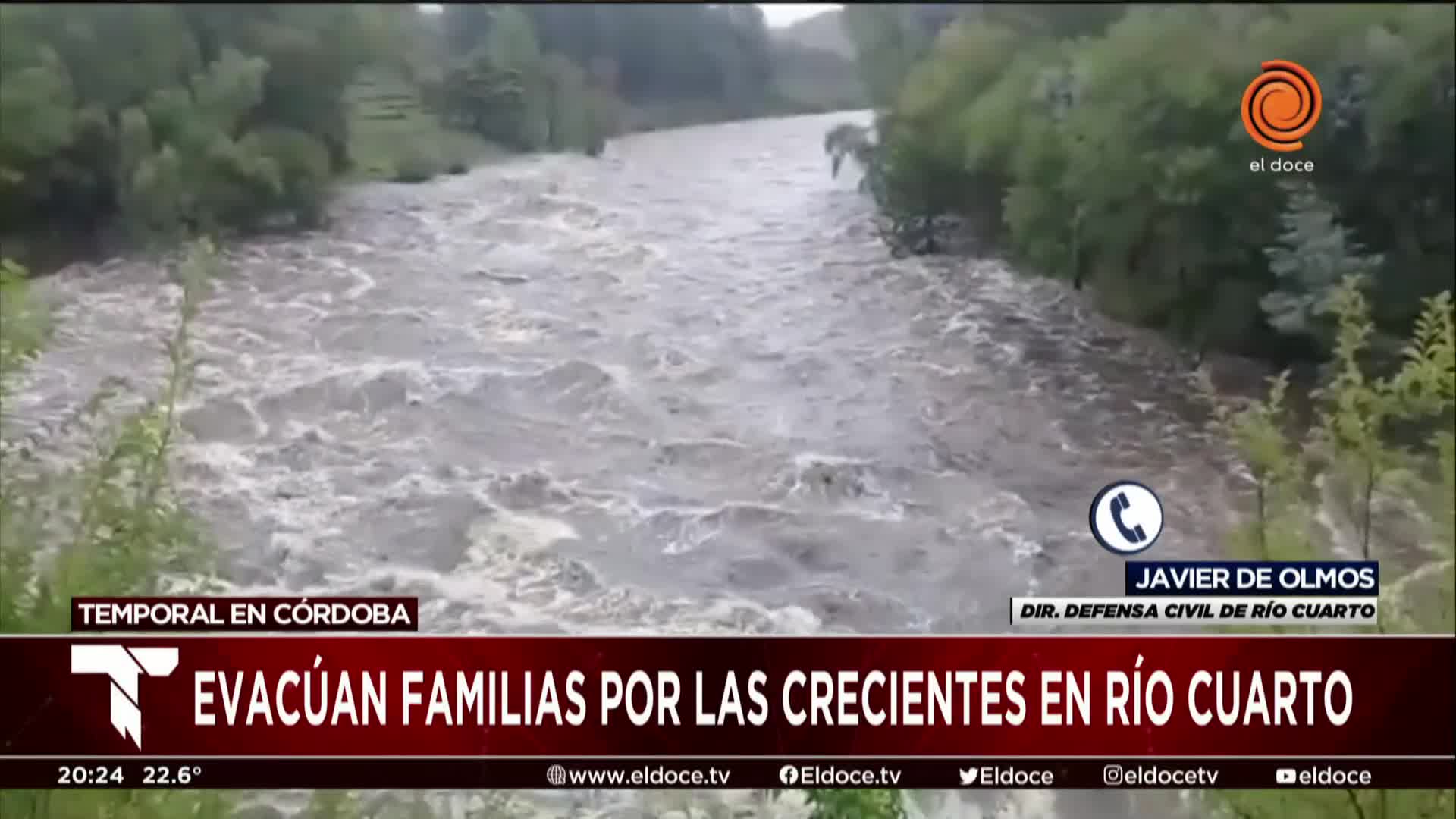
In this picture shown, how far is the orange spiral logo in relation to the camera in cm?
145

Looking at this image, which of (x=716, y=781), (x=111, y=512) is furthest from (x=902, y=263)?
(x=111, y=512)

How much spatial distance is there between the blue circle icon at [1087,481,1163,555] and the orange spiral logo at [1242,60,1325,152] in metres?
0.40

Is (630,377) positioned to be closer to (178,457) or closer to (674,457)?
(674,457)

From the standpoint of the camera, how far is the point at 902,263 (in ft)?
5.13

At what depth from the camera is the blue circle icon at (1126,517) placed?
1438 mm

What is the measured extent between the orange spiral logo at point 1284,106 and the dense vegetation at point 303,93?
0.48 m

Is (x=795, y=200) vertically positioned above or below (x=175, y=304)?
above

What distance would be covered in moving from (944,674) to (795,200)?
562 mm
